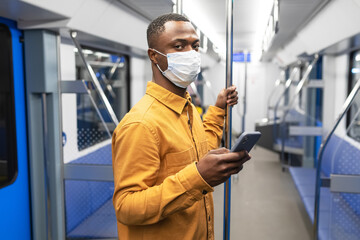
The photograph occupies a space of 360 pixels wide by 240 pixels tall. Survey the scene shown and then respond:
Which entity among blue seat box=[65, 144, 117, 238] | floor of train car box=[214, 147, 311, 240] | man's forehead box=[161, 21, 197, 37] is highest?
man's forehead box=[161, 21, 197, 37]

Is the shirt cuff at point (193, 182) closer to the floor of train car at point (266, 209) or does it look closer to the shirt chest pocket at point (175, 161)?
the shirt chest pocket at point (175, 161)

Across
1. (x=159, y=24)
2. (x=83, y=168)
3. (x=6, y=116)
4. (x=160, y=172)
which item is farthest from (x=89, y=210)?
(x=159, y=24)

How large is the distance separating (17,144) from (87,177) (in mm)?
552

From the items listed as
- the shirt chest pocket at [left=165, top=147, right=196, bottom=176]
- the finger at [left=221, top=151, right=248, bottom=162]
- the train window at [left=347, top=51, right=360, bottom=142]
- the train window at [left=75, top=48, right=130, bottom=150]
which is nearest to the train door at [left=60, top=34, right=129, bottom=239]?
the train window at [left=75, top=48, right=130, bottom=150]

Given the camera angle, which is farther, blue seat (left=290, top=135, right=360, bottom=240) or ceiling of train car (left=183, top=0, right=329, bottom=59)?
blue seat (left=290, top=135, right=360, bottom=240)

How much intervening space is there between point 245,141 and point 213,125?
752 millimetres

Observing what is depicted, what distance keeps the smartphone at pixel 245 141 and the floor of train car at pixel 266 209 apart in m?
1.96

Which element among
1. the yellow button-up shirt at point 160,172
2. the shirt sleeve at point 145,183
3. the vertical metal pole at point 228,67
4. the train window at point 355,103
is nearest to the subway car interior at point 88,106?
the vertical metal pole at point 228,67

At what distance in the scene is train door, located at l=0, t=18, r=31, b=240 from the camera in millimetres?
2352

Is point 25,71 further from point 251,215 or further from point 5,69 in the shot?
point 251,215

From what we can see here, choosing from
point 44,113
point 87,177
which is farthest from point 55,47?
point 87,177

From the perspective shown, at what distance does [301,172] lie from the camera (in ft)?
17.4

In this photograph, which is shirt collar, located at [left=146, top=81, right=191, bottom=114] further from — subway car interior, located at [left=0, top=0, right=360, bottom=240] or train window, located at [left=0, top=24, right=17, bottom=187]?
train window, located at [left=0, top=24, right=17, bottom=187]

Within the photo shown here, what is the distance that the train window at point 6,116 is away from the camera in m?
2.34
